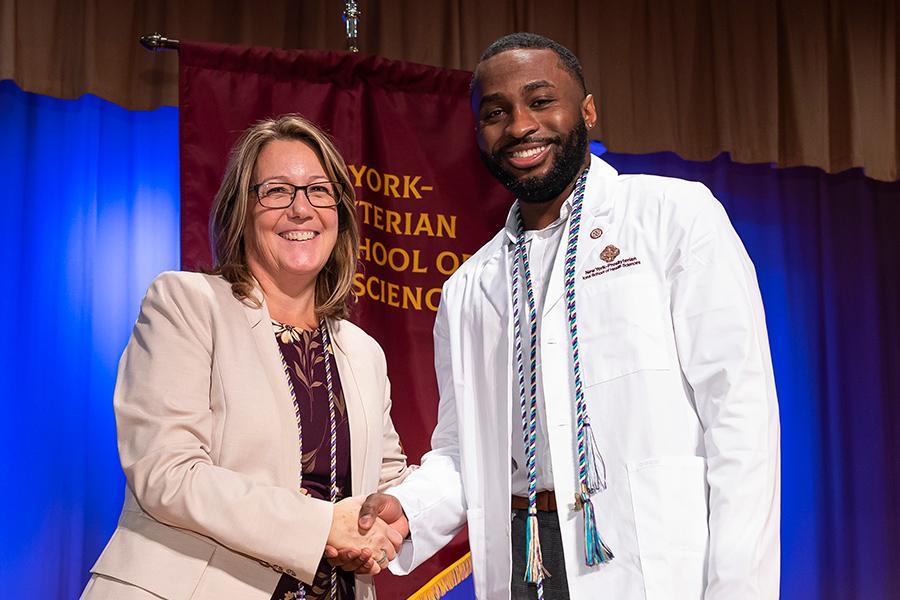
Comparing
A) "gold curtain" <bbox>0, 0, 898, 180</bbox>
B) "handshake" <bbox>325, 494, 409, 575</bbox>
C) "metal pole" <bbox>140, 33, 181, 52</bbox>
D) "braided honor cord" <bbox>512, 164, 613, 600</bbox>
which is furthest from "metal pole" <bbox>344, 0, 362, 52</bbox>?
"handshake" <bbox>325, 494, 409, 575</bbox>

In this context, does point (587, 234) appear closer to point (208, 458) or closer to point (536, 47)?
point (536, 47)

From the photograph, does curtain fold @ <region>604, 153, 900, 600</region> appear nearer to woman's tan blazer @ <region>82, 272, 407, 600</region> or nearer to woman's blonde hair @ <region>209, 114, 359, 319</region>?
woman's blonde hair @ <region>209, 114, 359, 319</region>

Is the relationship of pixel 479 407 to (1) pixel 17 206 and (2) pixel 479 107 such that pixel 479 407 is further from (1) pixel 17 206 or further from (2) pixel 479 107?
(1) pixel 17 206

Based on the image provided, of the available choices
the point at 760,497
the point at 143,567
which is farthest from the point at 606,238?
the point at 143,567

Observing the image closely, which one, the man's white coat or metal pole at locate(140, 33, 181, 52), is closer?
the man's white coat

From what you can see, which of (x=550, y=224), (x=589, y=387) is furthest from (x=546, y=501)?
(x=550, y=224)

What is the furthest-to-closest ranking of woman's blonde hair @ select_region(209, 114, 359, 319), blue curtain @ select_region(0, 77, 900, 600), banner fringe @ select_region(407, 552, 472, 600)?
blue curtain @ select_region(0, 77, 900, 600) → banner fringe @ select_region(407, 552, 472, 600) → woman's blonde hair @ select_region(209, 114, 359, 319)

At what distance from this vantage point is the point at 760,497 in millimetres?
1795

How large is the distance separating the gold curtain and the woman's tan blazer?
2030 millimetres

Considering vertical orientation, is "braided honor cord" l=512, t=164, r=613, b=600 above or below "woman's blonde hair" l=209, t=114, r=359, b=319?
below

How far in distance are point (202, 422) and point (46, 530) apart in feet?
5.52

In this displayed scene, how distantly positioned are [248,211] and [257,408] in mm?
544

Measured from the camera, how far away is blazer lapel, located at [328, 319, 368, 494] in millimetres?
2264

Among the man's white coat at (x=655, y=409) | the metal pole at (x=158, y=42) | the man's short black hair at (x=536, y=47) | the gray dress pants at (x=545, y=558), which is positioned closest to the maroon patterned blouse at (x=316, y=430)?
the man's white coat at (x=655, y=409)
